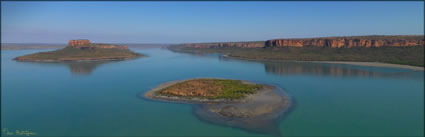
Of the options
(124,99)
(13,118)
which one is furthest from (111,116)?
(13,118)

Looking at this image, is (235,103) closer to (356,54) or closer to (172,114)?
(172,114)

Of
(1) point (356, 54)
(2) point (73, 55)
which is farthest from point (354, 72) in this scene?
(2) point (73, 55)

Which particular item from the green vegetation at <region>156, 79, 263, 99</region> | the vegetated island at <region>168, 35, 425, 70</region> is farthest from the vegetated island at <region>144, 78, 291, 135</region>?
the vegetated island at <region>168, 35, 425, 70</region>

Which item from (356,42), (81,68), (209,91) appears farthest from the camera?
(356,42)

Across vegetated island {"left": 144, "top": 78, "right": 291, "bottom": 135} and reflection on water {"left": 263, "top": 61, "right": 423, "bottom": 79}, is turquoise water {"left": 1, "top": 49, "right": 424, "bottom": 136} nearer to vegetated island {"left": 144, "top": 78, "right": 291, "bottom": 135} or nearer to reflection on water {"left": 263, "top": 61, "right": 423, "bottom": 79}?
vegetated island {"left": 144, "top": 78, "right": 291, "bottom": 135}

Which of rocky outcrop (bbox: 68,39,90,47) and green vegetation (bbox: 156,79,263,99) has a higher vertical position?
rocky outcrop (bbox: 68,39,90,47)

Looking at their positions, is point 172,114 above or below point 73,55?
below

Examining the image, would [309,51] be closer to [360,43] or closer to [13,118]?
[360,43]
